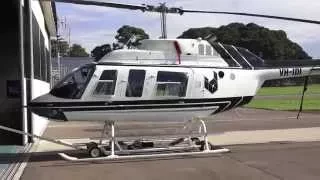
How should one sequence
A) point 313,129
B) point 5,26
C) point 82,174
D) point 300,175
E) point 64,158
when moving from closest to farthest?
point 300,175 → point 82,174 → point 64,158 → point 5,26 → point 313,129

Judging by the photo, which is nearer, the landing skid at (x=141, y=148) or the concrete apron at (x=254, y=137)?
the landing skid at (x=141, y=148)

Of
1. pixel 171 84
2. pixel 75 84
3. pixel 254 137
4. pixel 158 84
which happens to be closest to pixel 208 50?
pixel 171 84

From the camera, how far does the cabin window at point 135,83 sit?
15281 mm

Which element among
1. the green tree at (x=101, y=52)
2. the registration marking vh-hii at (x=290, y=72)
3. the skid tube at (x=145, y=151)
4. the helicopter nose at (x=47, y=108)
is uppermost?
the green tree at (x=101, y=52)

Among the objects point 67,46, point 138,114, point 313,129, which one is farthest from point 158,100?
point 67,46

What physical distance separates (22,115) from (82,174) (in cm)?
588

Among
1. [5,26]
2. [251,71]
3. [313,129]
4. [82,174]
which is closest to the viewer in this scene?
[82,174]

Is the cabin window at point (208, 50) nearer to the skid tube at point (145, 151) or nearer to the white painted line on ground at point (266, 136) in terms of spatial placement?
the skid tube at point (145, 151)

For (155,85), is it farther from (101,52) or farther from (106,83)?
(101,52)

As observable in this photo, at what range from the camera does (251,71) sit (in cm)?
1691

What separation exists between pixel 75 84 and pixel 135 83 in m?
1.42

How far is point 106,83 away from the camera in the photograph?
598 inches

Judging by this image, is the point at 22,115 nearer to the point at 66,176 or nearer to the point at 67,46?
the point at 66,176

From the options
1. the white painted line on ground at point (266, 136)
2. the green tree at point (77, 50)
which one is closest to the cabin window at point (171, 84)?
the white painted line on ground at point (266, 136)
